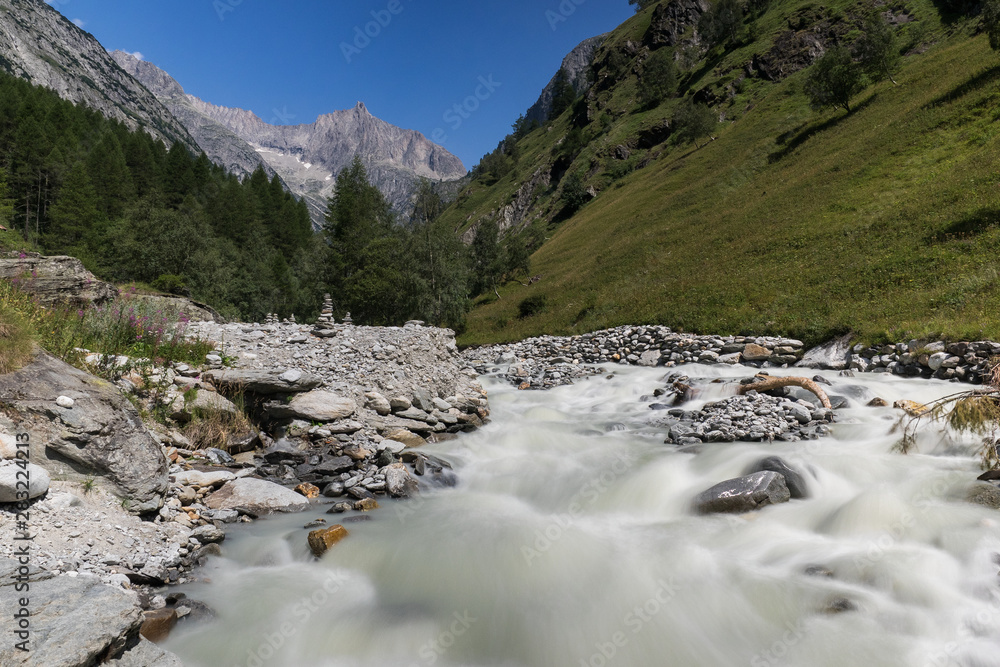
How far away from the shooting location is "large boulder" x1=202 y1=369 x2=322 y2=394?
10.6m

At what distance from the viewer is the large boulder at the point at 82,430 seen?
6.00m

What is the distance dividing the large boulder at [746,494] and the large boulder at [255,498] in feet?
24.4

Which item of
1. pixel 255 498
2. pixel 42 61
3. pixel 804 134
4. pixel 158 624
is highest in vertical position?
pixel 42 61

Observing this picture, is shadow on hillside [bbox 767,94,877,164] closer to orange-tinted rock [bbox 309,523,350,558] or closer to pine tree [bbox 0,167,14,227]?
orange-tinted rock [bbox 309,523,350,558]

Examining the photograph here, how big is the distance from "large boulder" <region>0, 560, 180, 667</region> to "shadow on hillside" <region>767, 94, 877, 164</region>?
5577 cm

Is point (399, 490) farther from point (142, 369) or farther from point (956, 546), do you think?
point (956, 546)

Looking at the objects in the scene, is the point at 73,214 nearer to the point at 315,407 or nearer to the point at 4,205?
the point at 4,205

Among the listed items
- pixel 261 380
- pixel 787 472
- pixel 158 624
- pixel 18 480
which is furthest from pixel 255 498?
pixel 787 472

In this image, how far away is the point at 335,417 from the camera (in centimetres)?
1109

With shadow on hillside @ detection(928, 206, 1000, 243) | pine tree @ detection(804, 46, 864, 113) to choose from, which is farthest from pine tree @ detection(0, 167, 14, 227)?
pine tree @ detection(804, 46, 864, 113)

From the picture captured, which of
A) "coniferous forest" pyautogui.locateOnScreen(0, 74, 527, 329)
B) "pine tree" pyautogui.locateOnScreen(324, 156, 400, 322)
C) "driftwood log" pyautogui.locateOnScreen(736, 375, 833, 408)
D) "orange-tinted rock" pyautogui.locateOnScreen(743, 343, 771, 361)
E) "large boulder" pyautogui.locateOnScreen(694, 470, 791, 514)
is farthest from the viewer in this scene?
"coniferous forest" pyautogui.locateOnScreen(0, 74, 527, 329)

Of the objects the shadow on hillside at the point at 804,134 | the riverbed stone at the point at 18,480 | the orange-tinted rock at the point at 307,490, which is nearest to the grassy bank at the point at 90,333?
the riverbed stone at the point at 18,480

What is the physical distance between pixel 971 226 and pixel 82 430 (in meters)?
29.9

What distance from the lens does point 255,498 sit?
794cm
